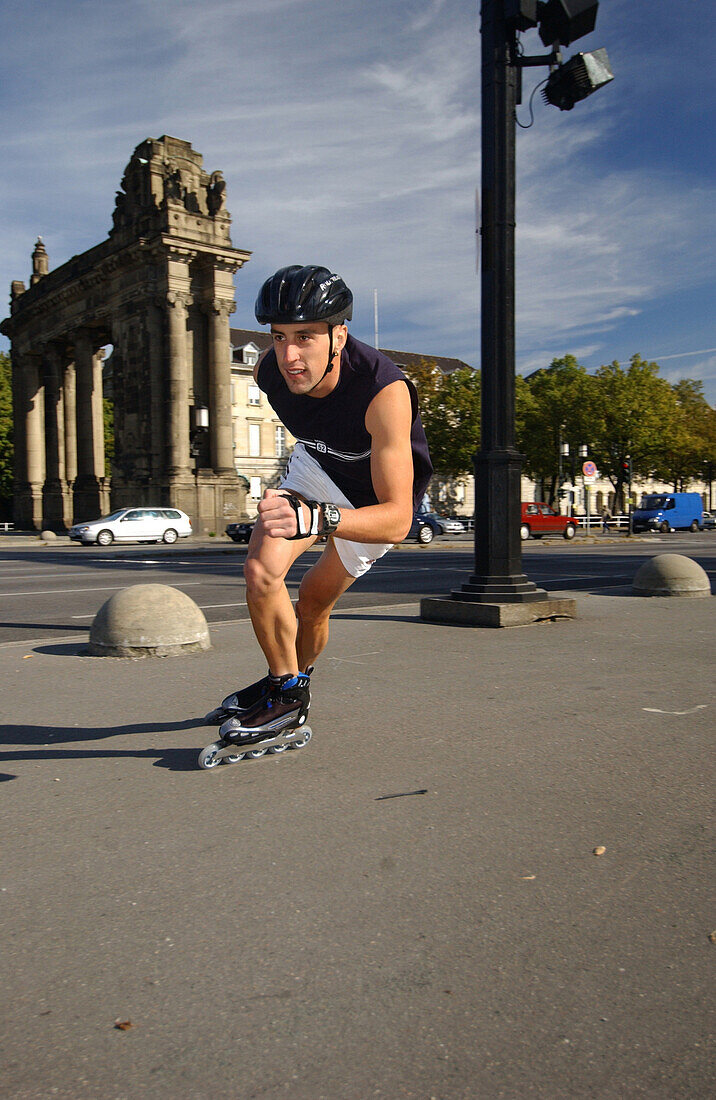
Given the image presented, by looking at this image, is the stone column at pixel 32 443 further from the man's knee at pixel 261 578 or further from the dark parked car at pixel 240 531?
the man's knee at pixel 261 578

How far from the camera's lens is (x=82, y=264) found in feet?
157

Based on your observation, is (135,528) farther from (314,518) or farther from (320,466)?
(314,518)

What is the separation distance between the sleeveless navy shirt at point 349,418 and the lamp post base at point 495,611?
201 inches

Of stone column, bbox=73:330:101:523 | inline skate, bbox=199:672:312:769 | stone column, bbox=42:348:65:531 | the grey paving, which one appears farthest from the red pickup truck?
inline skate, bbox=199:672:312:769

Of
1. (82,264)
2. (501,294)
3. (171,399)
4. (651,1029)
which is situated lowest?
(651,1029)

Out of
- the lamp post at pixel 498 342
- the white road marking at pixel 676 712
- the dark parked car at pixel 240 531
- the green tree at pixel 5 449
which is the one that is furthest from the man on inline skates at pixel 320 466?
the green tree at pixel 5 449

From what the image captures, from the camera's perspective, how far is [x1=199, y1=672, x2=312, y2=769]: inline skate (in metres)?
4.05

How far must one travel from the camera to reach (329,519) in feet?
11.1

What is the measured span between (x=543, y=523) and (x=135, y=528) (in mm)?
18121

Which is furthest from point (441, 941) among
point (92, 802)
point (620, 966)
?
point (92, 802)

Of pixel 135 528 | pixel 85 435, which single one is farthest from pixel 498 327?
pixel 85 435

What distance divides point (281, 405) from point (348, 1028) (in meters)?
2.51

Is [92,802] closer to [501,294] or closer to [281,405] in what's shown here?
[281,405]

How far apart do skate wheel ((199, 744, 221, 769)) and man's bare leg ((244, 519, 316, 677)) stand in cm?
41
